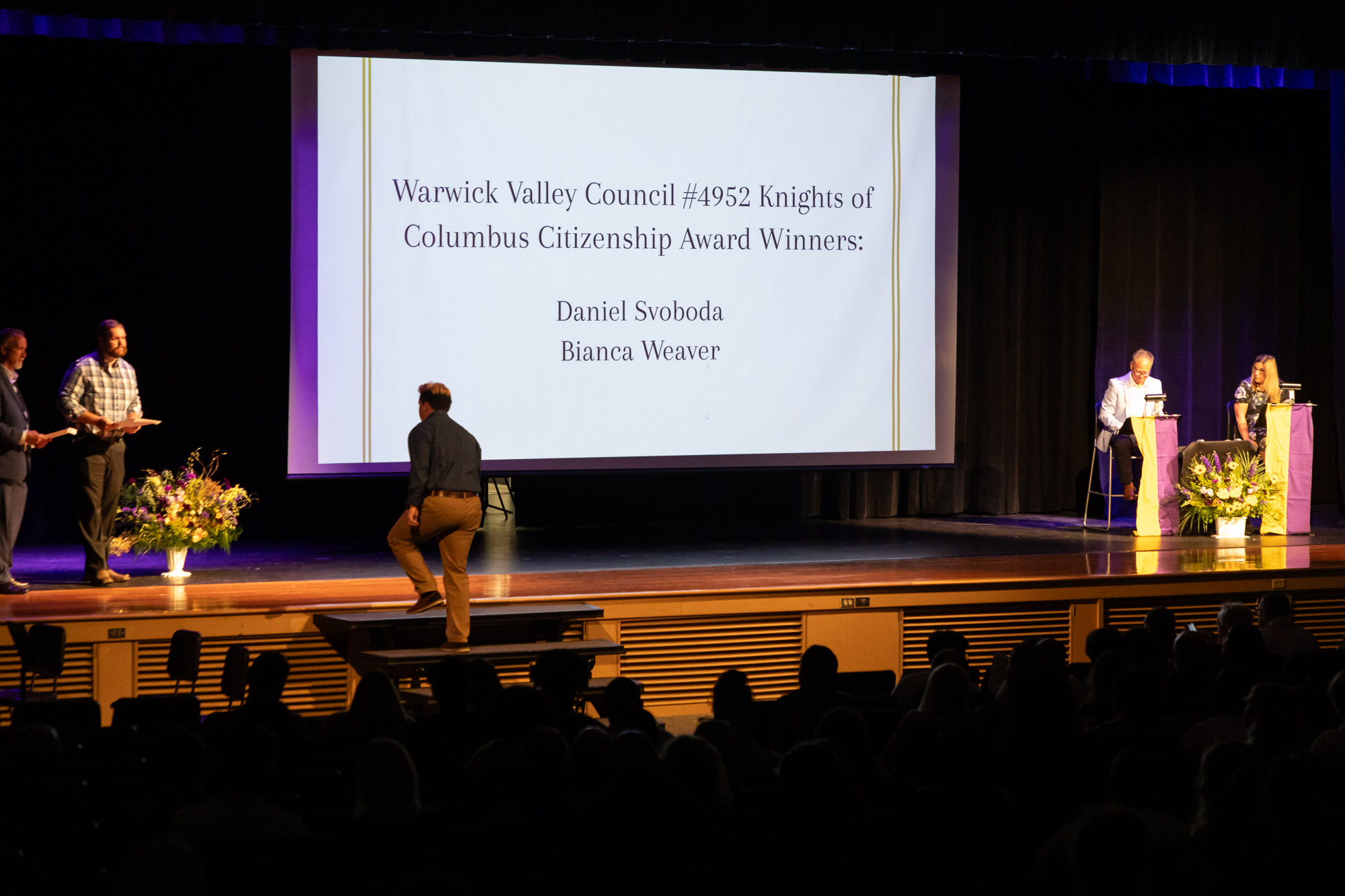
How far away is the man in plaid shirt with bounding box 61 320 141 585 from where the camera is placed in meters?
6.82

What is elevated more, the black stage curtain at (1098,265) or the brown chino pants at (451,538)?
the black stage curtain at (1098,265)

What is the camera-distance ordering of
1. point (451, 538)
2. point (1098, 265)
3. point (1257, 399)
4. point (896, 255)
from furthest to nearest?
point (1098, 265) → point (1257, 399) → point (896, 255) → point (451, 538)

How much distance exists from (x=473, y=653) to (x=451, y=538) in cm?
52

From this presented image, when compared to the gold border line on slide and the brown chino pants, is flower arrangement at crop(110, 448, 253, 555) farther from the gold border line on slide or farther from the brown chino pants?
the gold border line on slide

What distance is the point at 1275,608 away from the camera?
538 centimetres

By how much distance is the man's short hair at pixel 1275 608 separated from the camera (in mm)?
5359

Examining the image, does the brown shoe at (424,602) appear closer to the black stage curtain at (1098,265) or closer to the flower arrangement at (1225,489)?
the flower arrangement at (1225,489)

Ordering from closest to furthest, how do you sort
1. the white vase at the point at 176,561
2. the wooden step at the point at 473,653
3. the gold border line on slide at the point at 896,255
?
the wooden step at the point at 473,653, the white vase at the point at 176,561, the gold border line on slide at the point at 896,255

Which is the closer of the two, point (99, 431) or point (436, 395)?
point (436, 395)

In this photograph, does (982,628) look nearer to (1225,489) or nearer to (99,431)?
(1225,489)

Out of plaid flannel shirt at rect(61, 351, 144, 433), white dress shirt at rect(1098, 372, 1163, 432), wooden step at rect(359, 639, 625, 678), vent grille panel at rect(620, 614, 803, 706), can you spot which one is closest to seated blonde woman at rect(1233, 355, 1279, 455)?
white dress shirt at rect(1098, 372, 1163, 432)

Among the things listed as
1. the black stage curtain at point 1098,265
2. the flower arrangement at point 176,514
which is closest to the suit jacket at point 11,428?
the flower arrangement at point 176,514

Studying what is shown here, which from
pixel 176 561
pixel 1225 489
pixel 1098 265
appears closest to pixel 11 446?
pixel 176 561

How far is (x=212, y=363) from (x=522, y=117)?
9.79 feet
